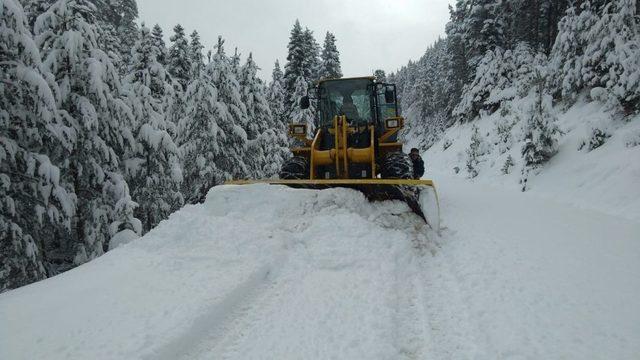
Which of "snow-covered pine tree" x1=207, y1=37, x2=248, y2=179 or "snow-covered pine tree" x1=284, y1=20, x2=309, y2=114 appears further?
"snow-covered pine tree" x1=284, y1=20, x2=309, y2=114

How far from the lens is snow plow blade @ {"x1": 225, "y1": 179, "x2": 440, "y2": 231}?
6.47 m

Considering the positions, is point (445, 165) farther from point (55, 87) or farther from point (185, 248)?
point (185, 248)

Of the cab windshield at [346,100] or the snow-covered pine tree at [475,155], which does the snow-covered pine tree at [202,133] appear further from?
the snow-covered pine tree at [475,155]

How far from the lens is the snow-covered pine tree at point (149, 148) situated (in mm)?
13203

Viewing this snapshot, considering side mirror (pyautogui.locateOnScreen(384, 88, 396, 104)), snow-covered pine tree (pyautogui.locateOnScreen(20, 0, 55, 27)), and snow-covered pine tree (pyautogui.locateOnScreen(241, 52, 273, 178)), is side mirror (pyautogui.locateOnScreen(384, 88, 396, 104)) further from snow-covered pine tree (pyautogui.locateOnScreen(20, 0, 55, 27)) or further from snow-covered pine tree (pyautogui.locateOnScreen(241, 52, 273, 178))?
snow-covered pine tree (pyautogui.locateOnScreen(241, 52, 273, 178))

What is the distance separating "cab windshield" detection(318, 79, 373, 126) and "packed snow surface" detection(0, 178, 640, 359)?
4.26 meters

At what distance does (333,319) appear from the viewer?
3.56m

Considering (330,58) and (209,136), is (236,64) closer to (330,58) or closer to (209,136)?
(209,136)

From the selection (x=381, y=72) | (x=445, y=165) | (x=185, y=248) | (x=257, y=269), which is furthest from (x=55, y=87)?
(x=381, y=72)

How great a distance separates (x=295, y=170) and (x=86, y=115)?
5.47 meters

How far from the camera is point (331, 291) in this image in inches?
162

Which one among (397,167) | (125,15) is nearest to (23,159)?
(397,167)

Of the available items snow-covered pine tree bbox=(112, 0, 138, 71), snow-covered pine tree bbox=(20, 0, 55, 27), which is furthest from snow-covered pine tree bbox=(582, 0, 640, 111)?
snow-covered pine tree bbox=(112, 0, 138, 71)

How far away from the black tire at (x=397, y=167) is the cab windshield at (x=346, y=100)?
6.64 feet
